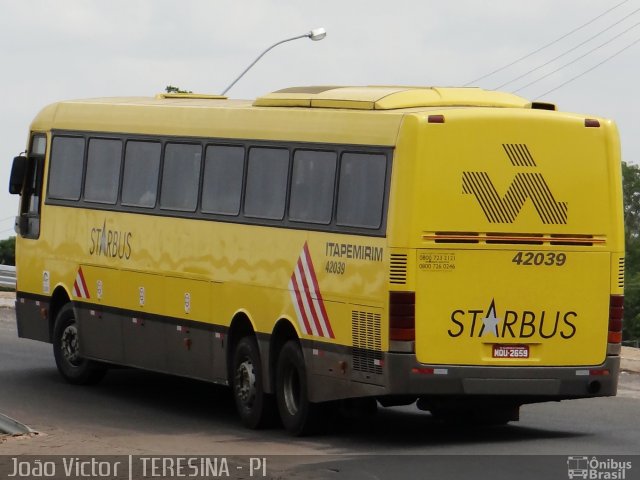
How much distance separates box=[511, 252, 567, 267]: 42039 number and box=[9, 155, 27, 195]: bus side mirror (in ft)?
28.9

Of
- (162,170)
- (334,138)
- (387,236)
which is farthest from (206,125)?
(387,236)

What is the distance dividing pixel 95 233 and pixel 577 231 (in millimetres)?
7059

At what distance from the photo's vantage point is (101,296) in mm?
22500

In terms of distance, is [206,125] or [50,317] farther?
[50,317]

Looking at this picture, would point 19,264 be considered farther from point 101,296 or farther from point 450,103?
point 450,103

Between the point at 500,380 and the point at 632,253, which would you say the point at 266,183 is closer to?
the point at 500,380

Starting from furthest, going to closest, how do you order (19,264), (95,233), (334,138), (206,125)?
1. (19,264)
2. (95,233)
3. (206,125)
4. (334,138)

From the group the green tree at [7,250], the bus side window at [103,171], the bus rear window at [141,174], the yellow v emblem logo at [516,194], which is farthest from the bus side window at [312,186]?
the green tree at [7,250]

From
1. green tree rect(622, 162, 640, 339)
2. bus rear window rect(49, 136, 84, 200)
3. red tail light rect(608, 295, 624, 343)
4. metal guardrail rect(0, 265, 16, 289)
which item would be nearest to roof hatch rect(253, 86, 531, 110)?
red tail light rect(608, 295, 624, 343)

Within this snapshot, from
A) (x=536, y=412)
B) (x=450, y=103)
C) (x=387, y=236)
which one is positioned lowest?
(x=536, y=412)

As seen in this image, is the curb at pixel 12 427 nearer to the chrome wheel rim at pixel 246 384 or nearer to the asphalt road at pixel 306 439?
the asphalt road at pixel 306 439

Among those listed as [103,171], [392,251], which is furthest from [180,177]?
[392,251]

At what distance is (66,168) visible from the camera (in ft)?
76.3

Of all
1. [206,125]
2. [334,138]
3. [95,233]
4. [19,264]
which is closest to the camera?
[334,138]
